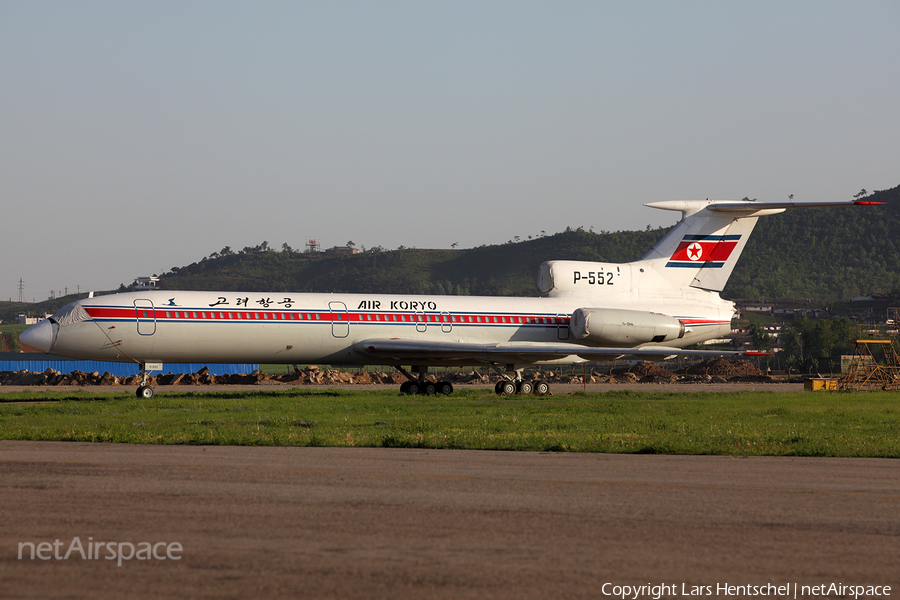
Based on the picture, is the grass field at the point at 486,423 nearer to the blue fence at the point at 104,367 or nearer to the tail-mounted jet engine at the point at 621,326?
the tail-mounted jet engine at the point at 621,326

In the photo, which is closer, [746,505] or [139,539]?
[139,539]

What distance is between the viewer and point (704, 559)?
677 centimetres

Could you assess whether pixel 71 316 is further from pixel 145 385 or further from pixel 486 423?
pixel 486 423

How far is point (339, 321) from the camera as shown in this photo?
101ft

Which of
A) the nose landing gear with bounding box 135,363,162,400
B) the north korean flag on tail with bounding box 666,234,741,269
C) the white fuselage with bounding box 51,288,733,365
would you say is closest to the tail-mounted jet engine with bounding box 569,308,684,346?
the white fuselage with bounding box 51,288,733,365

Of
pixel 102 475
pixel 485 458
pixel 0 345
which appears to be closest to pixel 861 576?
pixel 485 458

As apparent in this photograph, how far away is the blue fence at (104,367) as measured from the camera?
Result: 60.7 meters

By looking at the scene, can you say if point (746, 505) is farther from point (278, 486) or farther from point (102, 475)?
point (102, 475)

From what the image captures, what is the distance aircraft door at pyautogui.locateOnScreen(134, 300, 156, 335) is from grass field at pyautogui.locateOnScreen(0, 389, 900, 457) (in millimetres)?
2469

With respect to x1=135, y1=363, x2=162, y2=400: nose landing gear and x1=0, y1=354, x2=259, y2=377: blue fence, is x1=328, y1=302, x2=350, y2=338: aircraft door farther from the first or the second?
x1=0, y1=354, x2=259, y2=377: blue fence

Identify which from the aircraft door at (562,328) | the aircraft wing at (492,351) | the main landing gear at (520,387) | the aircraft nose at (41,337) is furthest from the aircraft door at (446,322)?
the aircraft nose at (41,337)

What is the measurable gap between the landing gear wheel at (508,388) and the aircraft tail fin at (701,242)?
7986mm

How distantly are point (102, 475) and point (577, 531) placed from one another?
6.41m

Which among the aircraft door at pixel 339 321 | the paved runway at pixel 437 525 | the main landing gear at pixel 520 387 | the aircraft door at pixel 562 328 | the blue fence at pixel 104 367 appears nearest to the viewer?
the paved runway at pixel 437 525
